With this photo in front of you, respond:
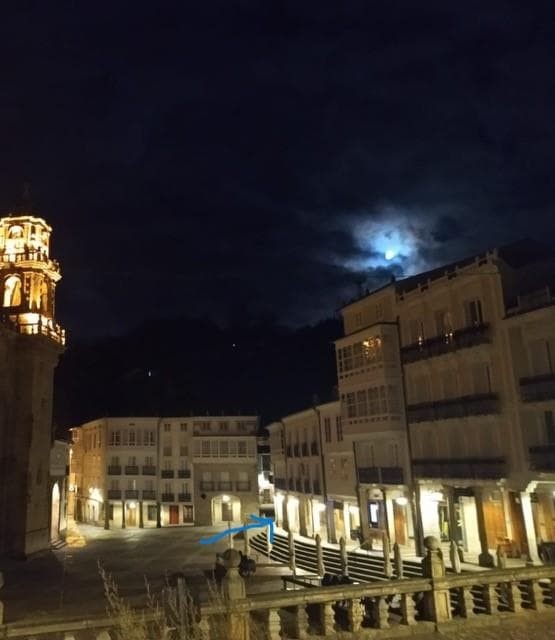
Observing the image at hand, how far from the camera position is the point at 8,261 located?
5178 centimetres

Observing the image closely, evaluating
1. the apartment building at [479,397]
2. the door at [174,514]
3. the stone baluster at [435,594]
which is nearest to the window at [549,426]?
the apartment building at [479,397]

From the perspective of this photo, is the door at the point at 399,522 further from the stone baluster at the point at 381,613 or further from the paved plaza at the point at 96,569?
the stone baluster at the point at 381,613

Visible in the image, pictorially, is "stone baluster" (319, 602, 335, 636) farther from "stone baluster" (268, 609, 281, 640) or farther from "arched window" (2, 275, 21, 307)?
"arched window" (2, 275, 21, 307)

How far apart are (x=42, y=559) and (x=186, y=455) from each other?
93.8ft

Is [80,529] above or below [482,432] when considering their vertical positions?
below

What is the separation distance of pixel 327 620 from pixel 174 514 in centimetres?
6316

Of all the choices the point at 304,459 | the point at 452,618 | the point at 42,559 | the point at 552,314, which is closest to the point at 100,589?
the point at 42,559

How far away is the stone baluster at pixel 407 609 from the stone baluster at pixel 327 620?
60.9 inches

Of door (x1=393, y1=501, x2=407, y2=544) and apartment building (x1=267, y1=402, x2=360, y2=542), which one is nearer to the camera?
door (x1=393, y1=501, x2=407, y2=544)

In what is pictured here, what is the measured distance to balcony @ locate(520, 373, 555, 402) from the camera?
2795 centimetres

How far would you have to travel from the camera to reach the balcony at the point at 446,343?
3180cm

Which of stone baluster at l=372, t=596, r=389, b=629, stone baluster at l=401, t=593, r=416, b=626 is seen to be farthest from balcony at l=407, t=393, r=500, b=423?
stone baluster at l=372, t=596, r=389, b=629

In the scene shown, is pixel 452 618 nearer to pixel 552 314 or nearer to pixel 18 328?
pixel 552 314

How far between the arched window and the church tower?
0.08m
